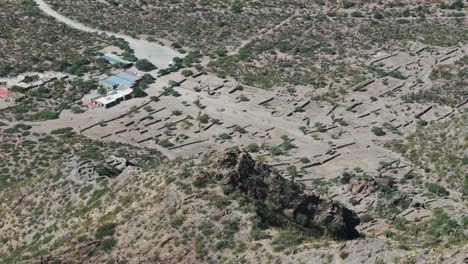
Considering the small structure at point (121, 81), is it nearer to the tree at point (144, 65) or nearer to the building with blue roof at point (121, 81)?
the building with blue roof at point (121, 81)

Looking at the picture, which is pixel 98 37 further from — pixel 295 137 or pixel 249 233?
pixel 249 233

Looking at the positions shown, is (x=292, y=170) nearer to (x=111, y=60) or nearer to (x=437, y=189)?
(x=437, y=189)

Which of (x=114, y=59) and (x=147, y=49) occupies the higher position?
(x=114, y=59)

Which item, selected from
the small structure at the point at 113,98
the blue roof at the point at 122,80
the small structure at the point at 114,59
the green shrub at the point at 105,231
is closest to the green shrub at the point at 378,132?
the small structure at the point at 113,98

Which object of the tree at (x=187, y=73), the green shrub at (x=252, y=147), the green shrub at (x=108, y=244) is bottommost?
the tree at (x=187, y=73)

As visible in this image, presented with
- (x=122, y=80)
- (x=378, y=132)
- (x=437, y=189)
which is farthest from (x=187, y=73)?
(x=437, y=189)
